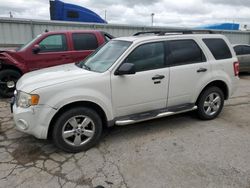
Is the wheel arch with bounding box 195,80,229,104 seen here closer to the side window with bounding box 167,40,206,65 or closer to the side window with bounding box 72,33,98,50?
the side window with bounding box 167,40,206,65

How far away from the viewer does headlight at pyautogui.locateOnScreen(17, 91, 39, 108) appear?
3.23 metres

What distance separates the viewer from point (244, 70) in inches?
408

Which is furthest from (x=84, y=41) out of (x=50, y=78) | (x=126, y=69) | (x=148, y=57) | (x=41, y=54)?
(x=126, y=69)

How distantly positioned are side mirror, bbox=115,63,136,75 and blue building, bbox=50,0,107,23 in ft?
25.7

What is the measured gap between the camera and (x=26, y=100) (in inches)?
130

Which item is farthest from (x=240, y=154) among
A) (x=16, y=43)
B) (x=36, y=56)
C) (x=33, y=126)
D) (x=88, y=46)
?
(x=16, y=43)

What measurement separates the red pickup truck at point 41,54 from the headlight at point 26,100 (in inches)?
132

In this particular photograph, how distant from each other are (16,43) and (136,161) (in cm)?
805

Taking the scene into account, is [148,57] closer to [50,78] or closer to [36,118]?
[50,78]

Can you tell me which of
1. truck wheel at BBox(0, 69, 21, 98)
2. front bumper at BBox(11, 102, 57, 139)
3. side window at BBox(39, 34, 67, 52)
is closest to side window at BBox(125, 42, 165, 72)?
front bumper at BBox(11, 102, 57, 139)

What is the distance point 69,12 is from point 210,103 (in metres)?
8.19

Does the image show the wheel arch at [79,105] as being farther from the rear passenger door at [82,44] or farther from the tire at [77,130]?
the rear passenger door at [82,44]

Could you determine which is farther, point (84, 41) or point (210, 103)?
point (84, 41)

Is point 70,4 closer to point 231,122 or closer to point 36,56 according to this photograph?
point 36,56
